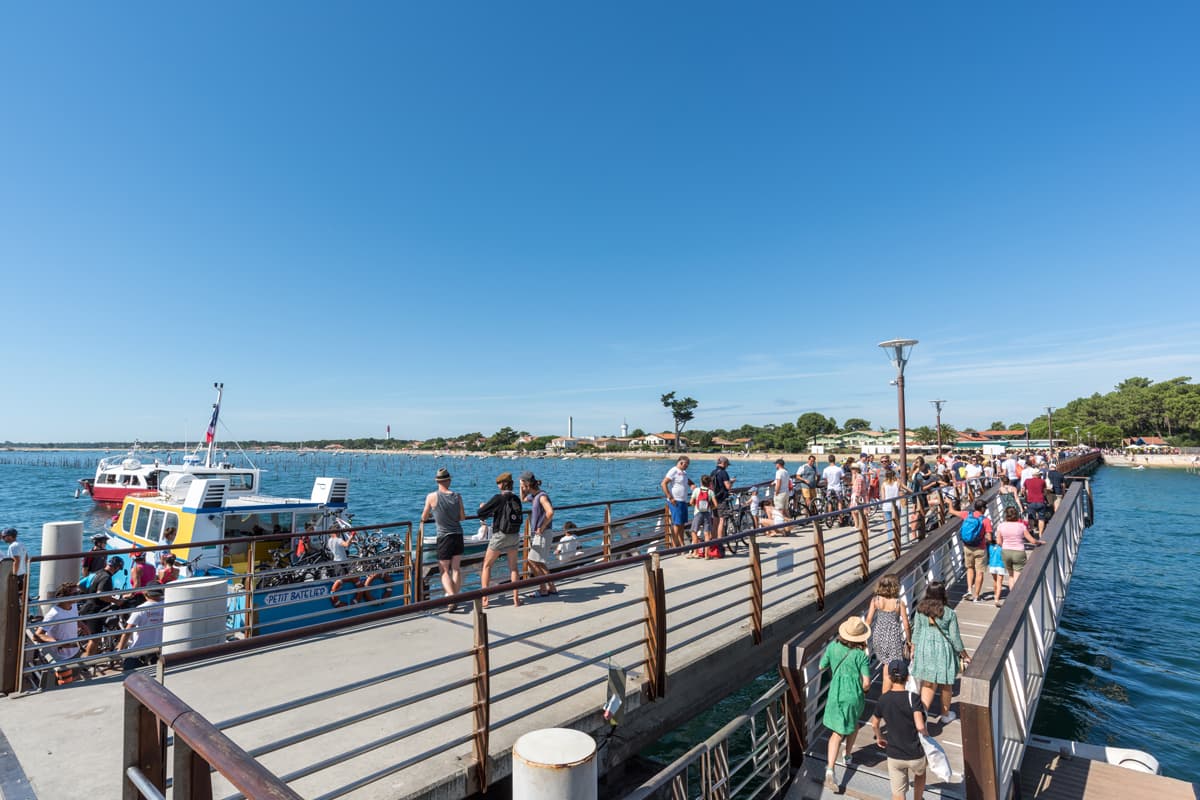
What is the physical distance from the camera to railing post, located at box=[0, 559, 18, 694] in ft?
16.6

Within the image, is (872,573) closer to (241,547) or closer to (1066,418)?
(241,547)

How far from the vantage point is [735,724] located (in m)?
4.94

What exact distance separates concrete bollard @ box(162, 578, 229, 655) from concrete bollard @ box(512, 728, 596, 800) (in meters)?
4.86

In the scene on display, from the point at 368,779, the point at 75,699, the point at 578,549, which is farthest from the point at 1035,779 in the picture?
the point at 75,699

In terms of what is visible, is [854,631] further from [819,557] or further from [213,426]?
[213,426]

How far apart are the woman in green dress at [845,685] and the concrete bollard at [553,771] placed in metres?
3.21

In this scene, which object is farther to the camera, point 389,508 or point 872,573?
point 389,508

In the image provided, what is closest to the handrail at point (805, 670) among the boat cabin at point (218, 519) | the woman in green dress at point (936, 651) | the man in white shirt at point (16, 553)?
the woman in green dress at point (936, 651)

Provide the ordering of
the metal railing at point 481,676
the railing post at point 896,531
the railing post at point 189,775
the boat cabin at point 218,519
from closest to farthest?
the railing post at point 189,775
the metal railing at point 481,676
the railing post at point 896,531
the boat cabin at point 218,519

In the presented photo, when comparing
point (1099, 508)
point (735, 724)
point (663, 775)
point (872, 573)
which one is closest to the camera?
point (663, 775)

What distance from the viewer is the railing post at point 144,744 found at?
2.19 m

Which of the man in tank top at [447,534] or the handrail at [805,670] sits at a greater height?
the man in tank top at [447,534]

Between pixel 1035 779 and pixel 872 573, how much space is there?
4420 millimetres

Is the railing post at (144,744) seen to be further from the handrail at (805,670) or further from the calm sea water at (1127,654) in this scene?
the calm sea water at (1127,654)
